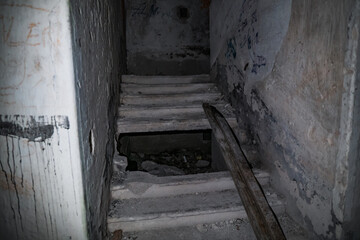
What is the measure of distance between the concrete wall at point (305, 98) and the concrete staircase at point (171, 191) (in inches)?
14.2

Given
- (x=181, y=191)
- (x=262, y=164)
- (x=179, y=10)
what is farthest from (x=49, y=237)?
(x=179, y=10)

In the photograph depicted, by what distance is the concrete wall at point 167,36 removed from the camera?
19.2 ft

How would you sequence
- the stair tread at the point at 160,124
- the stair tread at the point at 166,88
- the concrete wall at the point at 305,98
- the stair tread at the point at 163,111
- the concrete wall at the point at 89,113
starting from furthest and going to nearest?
the stair tread at the point at 166,88
the stair tread at the point at 163,111
the stair tread at the point at 160,124
the concrete wall at the point at 305,98
the concrete wall at the point at 89,113

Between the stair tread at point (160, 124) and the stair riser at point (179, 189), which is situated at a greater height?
the stair tread at point (160, 124)

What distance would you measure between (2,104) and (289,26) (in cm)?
195

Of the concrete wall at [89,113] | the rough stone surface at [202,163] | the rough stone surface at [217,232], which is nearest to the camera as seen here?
the concrete wall at [89,113]

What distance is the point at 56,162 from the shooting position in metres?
1.22

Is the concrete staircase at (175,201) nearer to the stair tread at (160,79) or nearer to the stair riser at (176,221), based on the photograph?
the stair riser at (176,221)

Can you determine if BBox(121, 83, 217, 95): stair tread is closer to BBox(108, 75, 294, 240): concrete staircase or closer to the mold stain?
BBox(108, 75, 294, 240): concrete staircase

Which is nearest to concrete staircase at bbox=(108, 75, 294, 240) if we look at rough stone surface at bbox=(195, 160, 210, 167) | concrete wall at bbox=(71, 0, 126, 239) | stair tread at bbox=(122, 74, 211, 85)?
concrete wall at bbox=(71, 0, 126, 239)

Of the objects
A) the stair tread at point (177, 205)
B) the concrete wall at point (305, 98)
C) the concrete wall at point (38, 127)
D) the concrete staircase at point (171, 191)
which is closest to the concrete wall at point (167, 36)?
the concrete staircase at point (171, 191)

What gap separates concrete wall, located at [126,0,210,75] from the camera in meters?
5.86

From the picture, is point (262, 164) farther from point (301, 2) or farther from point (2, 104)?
Answer: point (2, 104)

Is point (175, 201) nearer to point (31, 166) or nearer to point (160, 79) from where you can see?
point (31, 166)
